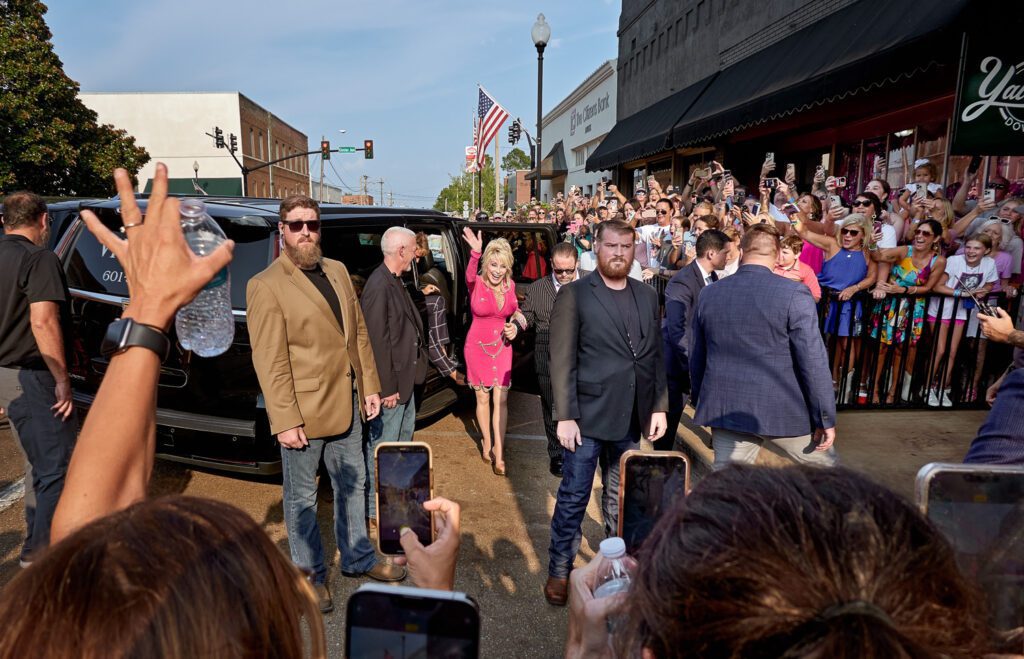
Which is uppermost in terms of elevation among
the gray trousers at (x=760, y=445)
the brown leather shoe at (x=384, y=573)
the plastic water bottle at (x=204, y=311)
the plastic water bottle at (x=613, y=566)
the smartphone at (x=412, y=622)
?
the plastic water bottle at (x=204, y=311)

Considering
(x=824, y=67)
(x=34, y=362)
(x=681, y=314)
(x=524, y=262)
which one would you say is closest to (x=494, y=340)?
(x=681, y=314)

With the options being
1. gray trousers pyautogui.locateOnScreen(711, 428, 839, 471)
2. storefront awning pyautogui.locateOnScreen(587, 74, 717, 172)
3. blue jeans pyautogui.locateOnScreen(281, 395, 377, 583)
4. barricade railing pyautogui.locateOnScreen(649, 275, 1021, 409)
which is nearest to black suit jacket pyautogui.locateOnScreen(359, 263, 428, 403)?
blue jeans pyautogui.locateOnScreen(281, 395, 377, 583)

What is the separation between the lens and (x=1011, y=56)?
5602 millimetres

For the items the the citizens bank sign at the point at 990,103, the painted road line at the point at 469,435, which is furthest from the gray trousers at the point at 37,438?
the the citizens bank sign at the point at 990,103

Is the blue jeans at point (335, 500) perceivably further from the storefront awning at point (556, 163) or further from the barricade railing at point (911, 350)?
the storefront awning at point (556, 163)

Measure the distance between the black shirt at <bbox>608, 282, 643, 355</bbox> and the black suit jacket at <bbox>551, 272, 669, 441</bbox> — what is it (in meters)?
0.03

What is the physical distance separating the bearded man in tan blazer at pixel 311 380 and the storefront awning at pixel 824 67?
6.96 metres

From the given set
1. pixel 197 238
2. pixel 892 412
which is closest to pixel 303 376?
pixel 197 238

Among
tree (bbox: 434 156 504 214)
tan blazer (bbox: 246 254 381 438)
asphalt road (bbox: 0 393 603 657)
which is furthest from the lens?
tree (bbox: 434 156 504 214)

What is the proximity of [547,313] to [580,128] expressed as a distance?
29.7m

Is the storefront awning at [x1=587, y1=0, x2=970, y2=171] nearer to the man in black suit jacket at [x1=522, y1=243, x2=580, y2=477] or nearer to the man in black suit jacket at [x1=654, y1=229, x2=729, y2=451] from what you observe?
the man in black suit jacket at [x1=654, y1=229, x2=729, y2=451]

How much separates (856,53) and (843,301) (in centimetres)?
419

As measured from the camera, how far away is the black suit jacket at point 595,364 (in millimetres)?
3547

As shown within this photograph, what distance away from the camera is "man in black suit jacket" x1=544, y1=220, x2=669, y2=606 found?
138 inches
